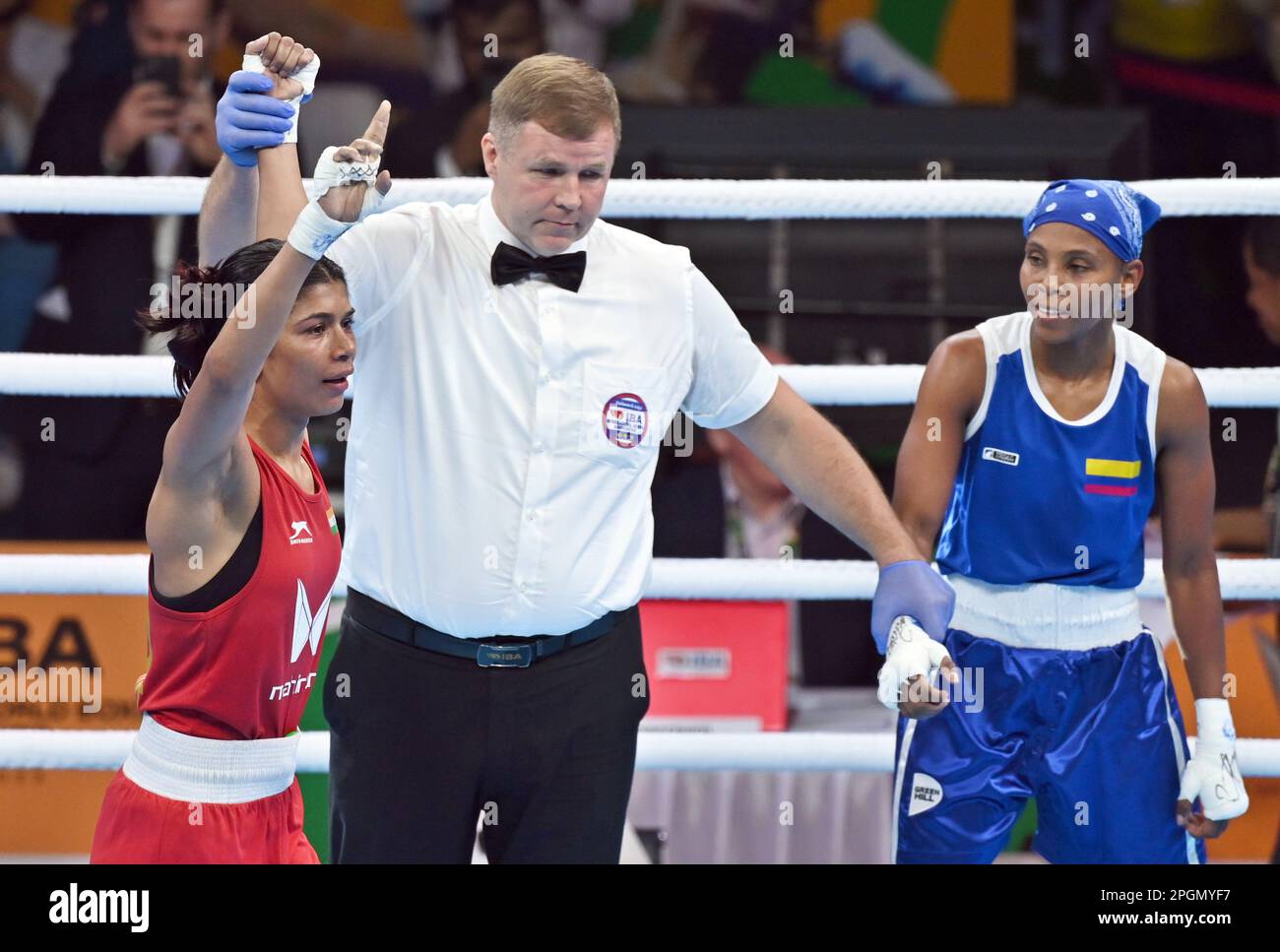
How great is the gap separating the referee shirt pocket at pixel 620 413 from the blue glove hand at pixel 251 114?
46cm

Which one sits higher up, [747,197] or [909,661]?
[747,197]

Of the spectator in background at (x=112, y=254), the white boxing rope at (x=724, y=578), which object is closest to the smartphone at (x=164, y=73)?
the spectator in background at (x=112, y=254)

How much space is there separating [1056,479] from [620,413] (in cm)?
63

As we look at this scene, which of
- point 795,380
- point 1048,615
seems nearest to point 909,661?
point 1048,615

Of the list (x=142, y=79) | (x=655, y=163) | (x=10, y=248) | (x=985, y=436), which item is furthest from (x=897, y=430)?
(x=10, y=248)

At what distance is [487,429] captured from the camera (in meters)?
1.71

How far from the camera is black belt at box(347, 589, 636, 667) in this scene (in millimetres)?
1700

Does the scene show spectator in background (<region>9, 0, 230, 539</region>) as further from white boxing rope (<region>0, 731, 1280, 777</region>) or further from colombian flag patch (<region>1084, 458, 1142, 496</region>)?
colombian flag patch (<region>1084, 458, 1142, 496</region>)

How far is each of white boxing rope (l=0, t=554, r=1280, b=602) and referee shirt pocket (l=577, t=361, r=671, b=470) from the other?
19.9 inches

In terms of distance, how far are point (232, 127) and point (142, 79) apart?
5.59 ft

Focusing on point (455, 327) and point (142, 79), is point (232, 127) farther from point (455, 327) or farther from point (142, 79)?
point (142, 79)

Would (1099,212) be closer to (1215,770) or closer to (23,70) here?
(1215,770)

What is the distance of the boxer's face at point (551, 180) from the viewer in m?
1.66
